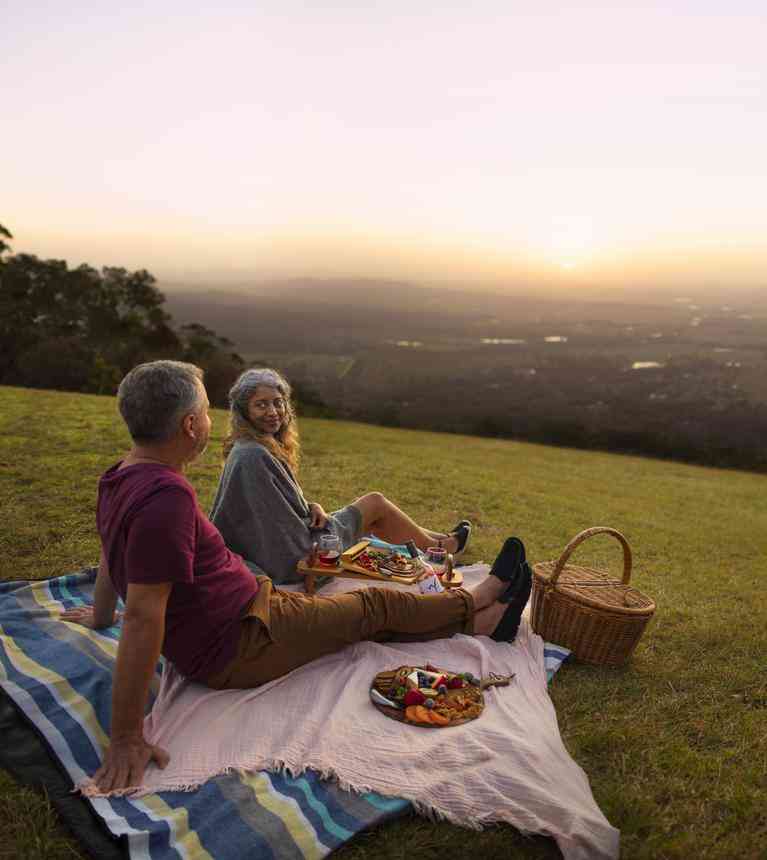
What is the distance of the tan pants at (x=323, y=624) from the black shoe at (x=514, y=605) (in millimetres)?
216

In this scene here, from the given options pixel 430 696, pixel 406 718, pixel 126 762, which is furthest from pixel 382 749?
pixel 126 762

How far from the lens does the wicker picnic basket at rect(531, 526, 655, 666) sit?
4484 millimetres

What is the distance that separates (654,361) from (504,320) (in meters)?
20.8

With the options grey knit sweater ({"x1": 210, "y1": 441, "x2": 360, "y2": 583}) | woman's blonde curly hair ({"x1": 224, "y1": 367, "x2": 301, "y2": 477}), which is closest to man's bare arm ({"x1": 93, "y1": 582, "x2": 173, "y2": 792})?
grey knit sweater ({"x1": 210, "y1": 441, "x2": 360, "y2": 583})

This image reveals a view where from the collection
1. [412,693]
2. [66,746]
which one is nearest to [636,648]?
[412,693]

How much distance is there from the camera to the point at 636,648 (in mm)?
5074

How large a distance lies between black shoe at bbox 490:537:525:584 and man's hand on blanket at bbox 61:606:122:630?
2.47 meters

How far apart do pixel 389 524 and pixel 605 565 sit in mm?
2897

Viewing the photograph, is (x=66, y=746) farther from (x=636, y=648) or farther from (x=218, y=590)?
(x=636, y=648)

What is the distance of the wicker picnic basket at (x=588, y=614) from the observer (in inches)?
177

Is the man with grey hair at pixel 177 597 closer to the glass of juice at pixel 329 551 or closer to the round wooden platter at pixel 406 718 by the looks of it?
the round wooden platter at pixel 406 718

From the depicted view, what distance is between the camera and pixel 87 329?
38125 mm

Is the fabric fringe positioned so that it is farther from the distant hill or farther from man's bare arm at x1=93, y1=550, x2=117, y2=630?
the distant hill

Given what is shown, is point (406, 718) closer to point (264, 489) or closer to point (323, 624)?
point (323, 624)
